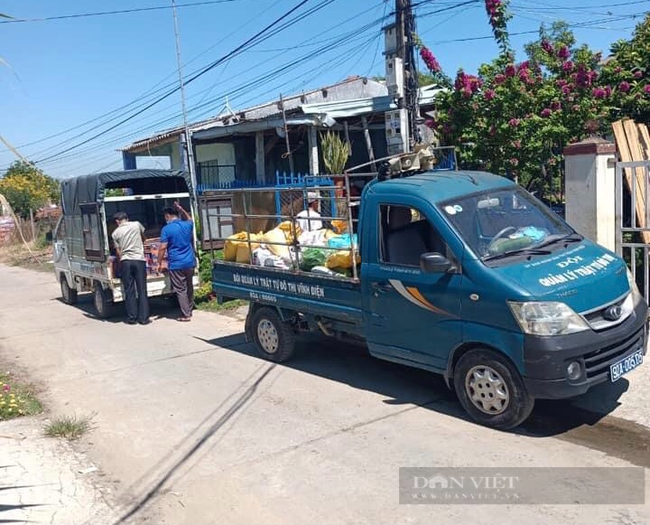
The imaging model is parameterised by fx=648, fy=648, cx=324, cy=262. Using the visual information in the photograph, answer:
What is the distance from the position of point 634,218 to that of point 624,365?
3.08 meters

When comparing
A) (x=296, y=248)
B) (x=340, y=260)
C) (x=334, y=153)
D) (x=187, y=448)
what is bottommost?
(x=187, y=448)

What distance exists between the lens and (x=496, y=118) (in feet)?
33.0

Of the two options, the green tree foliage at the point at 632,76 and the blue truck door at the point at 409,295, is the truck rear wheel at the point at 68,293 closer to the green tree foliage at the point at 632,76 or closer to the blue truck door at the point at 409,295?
the blue truck door at the point at 409,295

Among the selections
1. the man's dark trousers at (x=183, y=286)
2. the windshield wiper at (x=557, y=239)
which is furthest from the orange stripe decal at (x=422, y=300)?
the man's dark trousers at (x=183, y=286)

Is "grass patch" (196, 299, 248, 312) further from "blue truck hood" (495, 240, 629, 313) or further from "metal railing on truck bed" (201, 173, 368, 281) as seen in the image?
"blue truck hood" (495, 240, 629, 313)

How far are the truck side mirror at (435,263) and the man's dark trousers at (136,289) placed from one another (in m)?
6.61

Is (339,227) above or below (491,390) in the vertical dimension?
above

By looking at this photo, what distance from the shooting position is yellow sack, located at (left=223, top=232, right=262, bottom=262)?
7926 millimetres

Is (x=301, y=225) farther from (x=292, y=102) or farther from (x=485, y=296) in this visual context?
(x=292, y=102)

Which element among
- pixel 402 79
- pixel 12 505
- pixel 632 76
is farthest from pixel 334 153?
pixel 12 505

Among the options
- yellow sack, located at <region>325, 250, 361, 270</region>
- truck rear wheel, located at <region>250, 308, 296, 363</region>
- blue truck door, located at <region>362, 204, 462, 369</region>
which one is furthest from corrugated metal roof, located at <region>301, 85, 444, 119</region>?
blue truck door, located at <region>362, 204, 462, 369</region>

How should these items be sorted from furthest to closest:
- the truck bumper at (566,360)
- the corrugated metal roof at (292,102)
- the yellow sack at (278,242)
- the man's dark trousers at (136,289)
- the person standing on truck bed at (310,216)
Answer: the corrugated metal roof at (292,102)
the man's dark trousers at (136,289)
the yellow sack at (278,242)
the person standing on truck bed at (310,216)
the truck bumper at (566,360)

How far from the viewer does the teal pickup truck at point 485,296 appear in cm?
482

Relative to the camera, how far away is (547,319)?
4.77 meters
